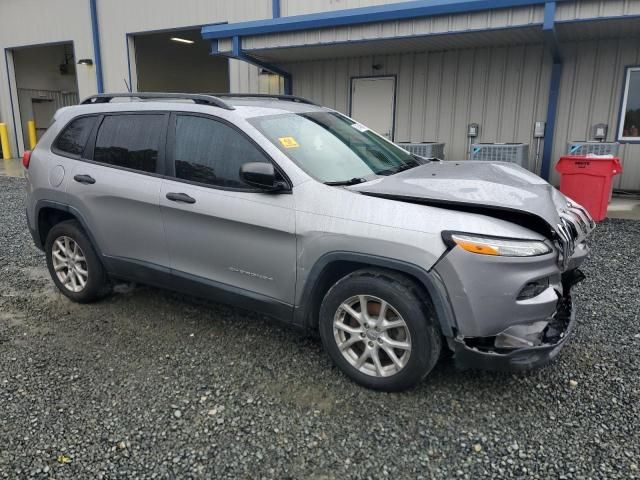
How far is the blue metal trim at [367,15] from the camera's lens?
7.51m

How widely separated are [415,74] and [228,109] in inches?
318

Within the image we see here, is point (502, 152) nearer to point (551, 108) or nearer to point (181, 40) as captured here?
point (551, 108)

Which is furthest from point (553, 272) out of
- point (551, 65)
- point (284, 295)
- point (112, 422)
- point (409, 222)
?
point (551, 65)

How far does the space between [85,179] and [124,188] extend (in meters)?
0.47

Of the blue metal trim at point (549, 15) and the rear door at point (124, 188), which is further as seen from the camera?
the blue metal trim at point (549, 15)

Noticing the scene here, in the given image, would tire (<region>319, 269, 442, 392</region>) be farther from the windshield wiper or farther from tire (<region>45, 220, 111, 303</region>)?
tire (<region>45, 220, 111, 303</region>)

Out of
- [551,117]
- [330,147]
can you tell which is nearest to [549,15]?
[551,117]

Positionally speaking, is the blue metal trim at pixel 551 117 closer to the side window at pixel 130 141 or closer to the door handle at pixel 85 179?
the side window at pixel 130 141

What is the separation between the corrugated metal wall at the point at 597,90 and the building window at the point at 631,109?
105 mm

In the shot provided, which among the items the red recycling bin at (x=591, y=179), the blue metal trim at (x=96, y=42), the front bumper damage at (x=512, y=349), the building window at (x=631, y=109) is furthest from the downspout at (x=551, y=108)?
the blue metal trim at (x=96, y=42)

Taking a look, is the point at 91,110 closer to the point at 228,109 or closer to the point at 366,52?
the point at 228,109

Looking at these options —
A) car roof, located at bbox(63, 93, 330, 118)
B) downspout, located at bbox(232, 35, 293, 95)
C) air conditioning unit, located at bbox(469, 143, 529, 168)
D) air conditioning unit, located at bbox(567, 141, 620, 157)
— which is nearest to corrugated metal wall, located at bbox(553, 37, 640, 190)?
air conditioning unit, located at bbox(567, 141, 620, 157)

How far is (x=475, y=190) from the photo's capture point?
2938 mm

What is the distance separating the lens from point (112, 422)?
2754 mm
